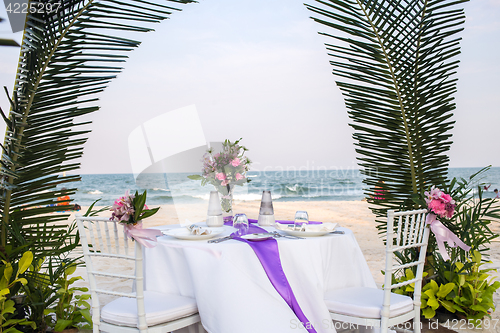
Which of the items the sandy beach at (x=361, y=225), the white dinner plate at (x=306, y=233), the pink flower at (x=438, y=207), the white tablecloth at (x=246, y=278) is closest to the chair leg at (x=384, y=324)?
the white tablecloth at (x=246, y=278)

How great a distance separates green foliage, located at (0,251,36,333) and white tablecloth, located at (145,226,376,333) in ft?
2.22

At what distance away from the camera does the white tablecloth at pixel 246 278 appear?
170 cm

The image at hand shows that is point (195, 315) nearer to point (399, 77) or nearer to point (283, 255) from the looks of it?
point (283, 255)

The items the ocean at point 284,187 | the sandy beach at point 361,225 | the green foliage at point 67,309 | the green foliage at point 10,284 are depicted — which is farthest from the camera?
the ocean at point 284,187

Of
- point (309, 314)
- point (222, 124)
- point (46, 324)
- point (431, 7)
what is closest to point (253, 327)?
point (309, 314)

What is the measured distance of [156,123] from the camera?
14.7 ft

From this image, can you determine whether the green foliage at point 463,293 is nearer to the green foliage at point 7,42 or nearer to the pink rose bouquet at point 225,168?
the pink rose bouquet at point 225,168

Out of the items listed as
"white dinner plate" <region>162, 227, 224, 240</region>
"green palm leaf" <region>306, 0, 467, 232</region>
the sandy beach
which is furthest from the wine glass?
the sandy beach

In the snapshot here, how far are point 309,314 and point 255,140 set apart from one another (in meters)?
17.0

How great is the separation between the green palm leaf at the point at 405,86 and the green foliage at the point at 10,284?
87.6 inches

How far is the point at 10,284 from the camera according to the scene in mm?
1995

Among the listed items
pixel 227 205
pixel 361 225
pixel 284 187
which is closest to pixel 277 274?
pixel 227 205

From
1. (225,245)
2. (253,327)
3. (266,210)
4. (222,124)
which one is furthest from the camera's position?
(222,124)

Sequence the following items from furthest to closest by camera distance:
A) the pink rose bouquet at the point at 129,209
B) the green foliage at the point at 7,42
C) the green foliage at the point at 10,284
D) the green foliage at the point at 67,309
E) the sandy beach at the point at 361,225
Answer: the sandy beach at the point at 361,225 → the green foliage at the point at 67,309 → the green foliage at the point at 10,284 → the pink rose bouquet at the point at 129,209 → the green foliage at the point at 7,42
